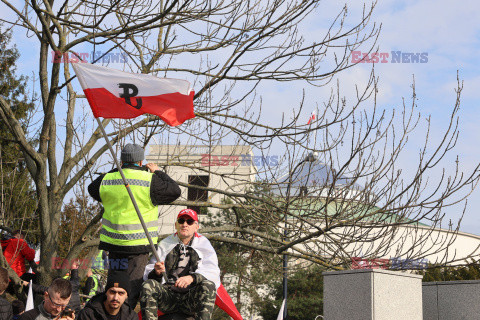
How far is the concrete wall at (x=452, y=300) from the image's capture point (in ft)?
31.3

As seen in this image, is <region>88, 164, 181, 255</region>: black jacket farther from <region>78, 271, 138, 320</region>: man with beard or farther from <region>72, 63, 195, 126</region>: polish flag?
<region>72, 63, 195, 126</region>: polish flag

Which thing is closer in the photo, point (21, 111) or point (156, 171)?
point (156, 171)

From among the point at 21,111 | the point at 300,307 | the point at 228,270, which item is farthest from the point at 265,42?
the point at 300,307

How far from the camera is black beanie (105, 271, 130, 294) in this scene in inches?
224

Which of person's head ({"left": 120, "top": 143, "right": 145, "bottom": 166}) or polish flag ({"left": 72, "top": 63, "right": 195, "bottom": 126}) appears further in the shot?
polish flag ({"left": 72, "top": 63, "right": 195, "bottom": 126})

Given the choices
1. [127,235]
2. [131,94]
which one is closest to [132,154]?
[127,235]

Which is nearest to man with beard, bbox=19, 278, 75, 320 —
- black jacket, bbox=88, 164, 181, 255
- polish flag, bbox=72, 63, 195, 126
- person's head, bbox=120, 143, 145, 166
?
black jacket, bbox=88, 164, 181, 255

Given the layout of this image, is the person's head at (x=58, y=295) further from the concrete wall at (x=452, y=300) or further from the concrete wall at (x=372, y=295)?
the concrete wall at (x=452, y=300)

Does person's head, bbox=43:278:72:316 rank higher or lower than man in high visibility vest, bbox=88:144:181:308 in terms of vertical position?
lower

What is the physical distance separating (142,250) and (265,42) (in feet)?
18.2

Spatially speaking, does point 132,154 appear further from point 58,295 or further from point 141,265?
point 58,295

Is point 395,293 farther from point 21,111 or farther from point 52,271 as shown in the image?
point 21,111

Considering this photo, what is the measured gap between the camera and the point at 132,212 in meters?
5.93

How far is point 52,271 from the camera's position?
1039cm
